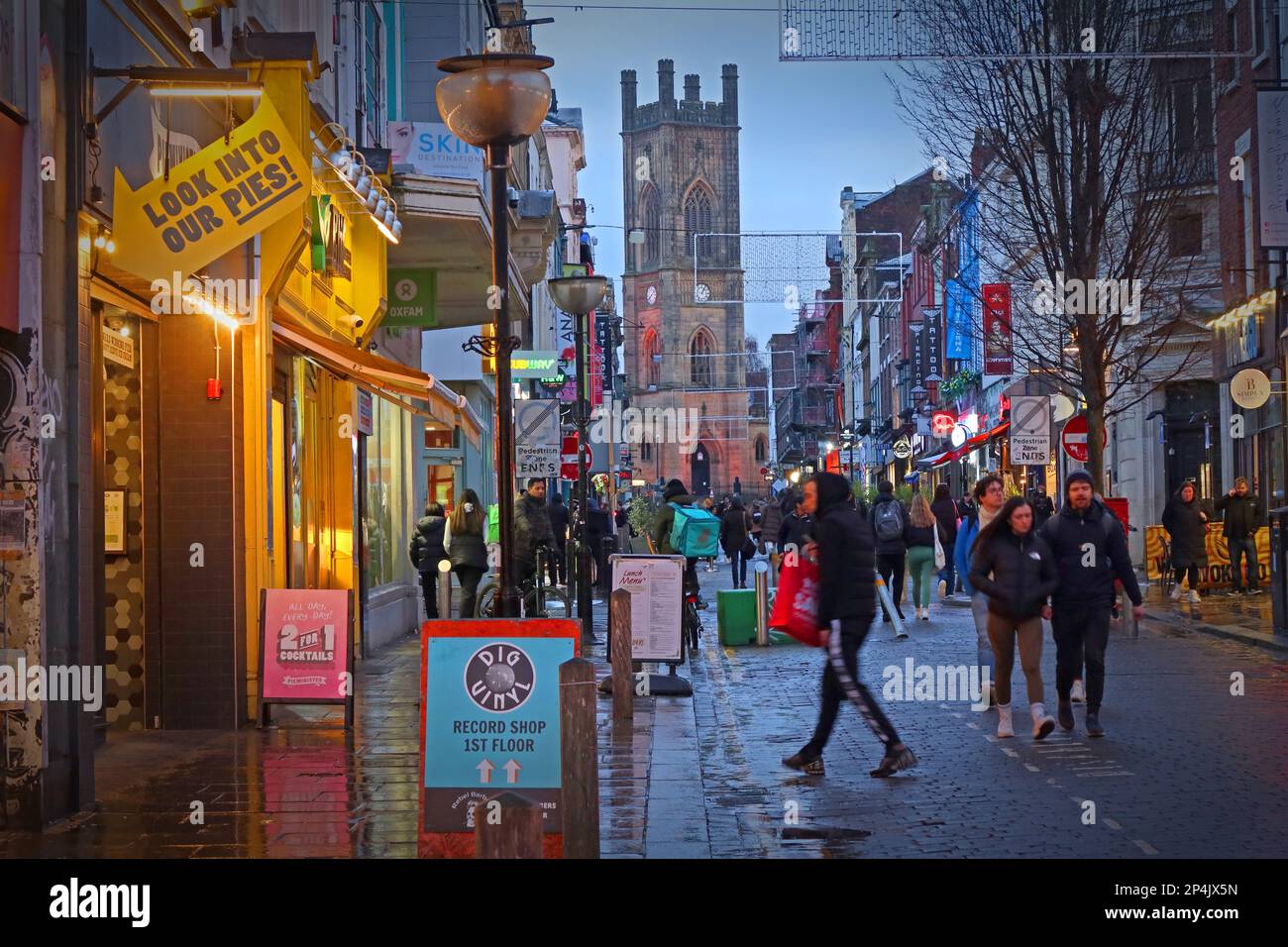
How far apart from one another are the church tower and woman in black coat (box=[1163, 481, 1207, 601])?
114 meters

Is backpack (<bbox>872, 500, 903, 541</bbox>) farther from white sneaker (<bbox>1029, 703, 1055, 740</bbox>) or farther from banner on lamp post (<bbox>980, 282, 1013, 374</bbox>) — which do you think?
white sneaker (<bbox>1029, 703, 1055, 740</bbox>)

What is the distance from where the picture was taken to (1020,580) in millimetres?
11922

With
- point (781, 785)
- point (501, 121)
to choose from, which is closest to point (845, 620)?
point (781, 785)

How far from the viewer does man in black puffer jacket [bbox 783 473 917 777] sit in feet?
35.2

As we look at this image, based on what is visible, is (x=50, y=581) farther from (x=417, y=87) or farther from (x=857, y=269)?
(x=857, y=269)

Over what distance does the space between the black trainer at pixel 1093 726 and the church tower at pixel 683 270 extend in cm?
12839

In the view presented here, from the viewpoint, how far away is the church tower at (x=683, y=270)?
143375mm

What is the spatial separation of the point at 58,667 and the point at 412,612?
1617 cm

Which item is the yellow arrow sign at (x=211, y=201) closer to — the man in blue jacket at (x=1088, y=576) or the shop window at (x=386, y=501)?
the man in blue jacket at (x=1088, y=576)

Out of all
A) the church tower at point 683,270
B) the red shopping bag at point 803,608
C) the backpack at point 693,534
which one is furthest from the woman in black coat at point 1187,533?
the church tower at point 683,270

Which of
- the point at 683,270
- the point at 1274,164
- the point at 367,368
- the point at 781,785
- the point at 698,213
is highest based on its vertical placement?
the point at 698,213

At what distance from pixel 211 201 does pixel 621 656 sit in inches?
187

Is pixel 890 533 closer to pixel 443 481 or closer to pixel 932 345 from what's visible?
pixel 443 481

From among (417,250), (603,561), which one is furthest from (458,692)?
(603,561)
